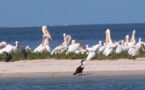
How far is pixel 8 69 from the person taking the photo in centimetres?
1983

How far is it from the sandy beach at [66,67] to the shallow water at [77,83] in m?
0.45

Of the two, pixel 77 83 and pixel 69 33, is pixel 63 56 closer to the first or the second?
pixel 77 83

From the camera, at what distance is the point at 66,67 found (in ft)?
64.7

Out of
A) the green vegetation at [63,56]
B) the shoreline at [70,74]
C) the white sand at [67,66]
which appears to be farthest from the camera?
the green vegetation at [63,56]

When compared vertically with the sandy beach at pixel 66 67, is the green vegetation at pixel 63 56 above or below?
above

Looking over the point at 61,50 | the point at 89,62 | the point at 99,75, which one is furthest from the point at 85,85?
the point at 61,50

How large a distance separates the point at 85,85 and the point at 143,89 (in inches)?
57.3

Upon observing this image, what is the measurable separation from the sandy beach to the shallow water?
447mm

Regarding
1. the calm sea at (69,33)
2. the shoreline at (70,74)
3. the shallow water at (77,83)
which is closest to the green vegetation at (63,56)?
the shoreline at (70,74)

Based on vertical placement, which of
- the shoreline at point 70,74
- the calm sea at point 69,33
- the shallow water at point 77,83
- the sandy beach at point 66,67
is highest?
the calm sea at point 69,33

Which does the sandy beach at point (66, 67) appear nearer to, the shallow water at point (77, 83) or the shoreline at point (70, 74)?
the shoreline at point (70, 74)

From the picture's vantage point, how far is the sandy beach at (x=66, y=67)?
62.0 ft

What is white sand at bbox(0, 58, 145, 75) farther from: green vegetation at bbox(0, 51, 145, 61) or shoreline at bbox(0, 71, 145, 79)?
green vegetation at bbox(0, 51, 145, 61)

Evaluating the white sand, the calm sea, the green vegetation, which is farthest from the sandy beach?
the calm sea
